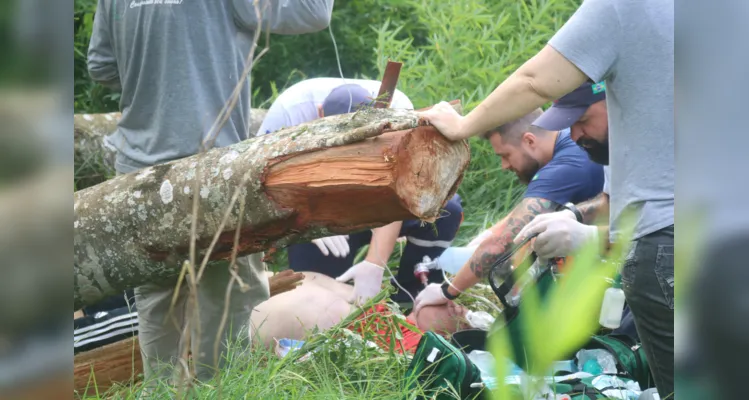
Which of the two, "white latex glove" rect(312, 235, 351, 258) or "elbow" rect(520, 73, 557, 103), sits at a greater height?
"elbow" rect(520, 73, 557, 103)

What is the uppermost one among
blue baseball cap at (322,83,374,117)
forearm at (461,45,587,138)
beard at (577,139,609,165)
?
forearm at (461,45,587,138)

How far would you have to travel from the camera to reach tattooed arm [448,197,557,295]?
3.14 m

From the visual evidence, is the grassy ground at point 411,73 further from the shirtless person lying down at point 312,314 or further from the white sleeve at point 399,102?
the white sleeve at point 399,102

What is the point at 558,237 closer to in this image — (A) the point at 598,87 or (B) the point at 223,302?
(A) the point at 598,87

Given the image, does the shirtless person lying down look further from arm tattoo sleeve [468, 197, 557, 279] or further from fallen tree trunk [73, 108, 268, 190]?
fallen tree trunk [73, 108, 268, 190]

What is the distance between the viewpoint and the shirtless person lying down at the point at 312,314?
3.17 meters

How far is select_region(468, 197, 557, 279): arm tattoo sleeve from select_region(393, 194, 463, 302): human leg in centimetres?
57

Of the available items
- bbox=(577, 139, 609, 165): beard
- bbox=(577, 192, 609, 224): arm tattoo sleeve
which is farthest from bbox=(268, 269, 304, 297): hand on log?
bbox=(577, 139, 609, 165): beard

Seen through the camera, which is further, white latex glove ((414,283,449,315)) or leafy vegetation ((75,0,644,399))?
white latex glove ((414,283,449,315))

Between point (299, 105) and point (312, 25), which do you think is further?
point (299, 105)

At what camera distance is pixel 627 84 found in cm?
192

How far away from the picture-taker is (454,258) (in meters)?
3.58

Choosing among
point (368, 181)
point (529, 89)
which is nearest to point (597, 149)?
point (529, 89)

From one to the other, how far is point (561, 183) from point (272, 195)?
1673 mm
